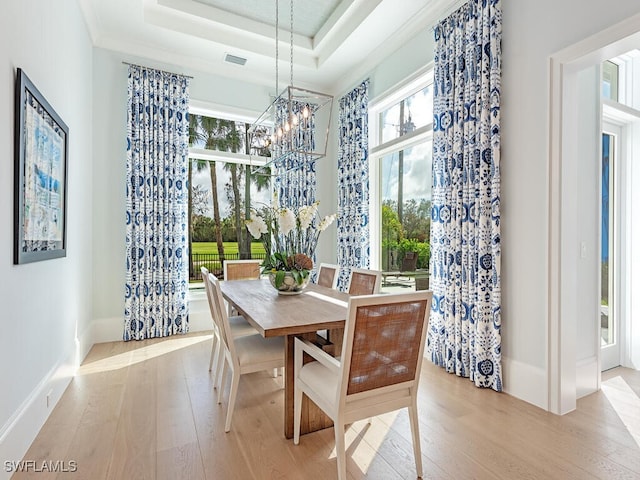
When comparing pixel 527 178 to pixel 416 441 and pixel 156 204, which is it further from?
pixel 156 204

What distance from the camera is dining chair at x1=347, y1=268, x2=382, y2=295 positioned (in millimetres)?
2852

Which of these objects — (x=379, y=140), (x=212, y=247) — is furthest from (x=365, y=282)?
(x=212, y=247)

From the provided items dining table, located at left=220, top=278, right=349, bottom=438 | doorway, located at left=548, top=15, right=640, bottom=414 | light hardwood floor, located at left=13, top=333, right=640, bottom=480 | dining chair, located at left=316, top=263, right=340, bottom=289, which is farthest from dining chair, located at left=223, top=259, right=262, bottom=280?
doorway, located at left=548, top=15, right=640, bottom=414

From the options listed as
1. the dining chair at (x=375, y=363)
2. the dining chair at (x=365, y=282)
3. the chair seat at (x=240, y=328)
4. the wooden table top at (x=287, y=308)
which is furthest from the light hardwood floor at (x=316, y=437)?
the dining chair at (x=365, y=282)

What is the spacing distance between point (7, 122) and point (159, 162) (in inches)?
93.2

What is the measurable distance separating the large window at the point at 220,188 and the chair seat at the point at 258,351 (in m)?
2.50

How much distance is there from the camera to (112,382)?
2.89 metres

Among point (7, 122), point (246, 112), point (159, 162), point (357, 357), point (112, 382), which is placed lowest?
point (112, 382)

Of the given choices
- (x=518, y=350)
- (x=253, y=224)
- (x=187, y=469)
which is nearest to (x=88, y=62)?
(x=253, y=224)

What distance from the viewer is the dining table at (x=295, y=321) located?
74.8 inches

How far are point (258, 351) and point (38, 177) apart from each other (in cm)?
175

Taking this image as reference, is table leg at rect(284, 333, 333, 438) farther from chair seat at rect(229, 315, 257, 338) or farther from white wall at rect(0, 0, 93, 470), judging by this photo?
white wall at rect(0, 0, 93, 470)

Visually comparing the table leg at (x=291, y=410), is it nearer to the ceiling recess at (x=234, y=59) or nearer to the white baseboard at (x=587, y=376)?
the white baseboard at (x=587, y=376)

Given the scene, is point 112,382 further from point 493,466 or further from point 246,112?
point 246,112
